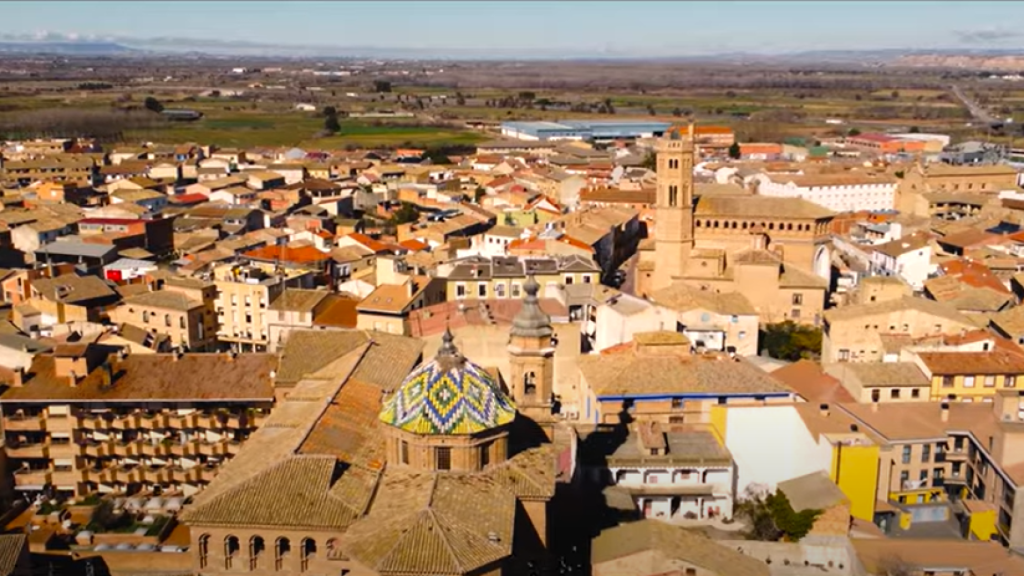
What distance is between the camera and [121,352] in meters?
30.4

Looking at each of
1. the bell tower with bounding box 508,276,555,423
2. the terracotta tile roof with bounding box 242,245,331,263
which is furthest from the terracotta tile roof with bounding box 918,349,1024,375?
the terracotta tile roof with bounding box 242,245,331,263

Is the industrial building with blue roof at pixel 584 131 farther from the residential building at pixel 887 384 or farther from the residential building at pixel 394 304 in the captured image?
the residential building at pixel 887 384

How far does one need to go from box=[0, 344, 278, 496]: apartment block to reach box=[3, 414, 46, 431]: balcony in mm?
24

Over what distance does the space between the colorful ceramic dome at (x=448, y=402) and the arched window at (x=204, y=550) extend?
389 cm

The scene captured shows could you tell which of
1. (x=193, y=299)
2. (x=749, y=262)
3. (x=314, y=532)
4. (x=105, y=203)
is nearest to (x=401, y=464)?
(x=314, y=532)

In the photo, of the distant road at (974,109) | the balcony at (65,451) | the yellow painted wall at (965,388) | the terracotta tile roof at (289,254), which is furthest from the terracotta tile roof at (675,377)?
the distant road at (974,109)

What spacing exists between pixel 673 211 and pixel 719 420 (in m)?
19.4

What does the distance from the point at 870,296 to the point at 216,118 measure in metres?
125

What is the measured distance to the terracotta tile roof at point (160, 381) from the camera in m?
27.3

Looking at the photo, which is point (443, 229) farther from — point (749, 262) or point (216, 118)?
point (216, 118)

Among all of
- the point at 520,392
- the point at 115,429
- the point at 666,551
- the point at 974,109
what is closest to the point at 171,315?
the point at 115,429

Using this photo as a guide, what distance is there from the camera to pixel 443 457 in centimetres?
1925

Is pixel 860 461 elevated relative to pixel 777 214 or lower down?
lower down

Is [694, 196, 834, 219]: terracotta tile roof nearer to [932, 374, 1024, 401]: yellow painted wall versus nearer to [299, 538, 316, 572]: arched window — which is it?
[932, 374, 1024, 401]: yellow painted wall
